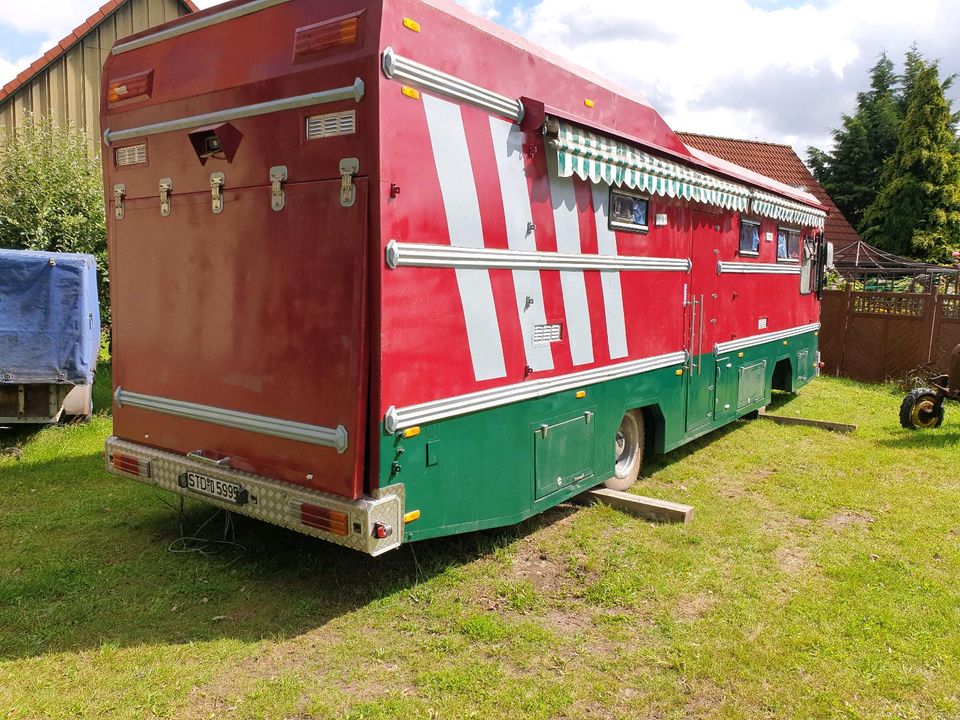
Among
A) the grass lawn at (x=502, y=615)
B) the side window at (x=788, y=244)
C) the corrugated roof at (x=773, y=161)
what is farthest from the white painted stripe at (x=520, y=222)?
the corrugated roof at (x=773, y=161)

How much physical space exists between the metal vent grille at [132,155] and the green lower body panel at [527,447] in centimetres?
242

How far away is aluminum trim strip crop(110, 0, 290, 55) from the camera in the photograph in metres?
3.92

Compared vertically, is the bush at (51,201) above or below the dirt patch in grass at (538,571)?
above

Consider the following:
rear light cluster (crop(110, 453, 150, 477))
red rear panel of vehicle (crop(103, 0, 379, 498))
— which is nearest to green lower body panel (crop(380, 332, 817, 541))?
red rear panel of vehicle (crop(103, 0, 379, 498))

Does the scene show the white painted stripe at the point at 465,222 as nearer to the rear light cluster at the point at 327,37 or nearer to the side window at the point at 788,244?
the rear light cluster at the point at 327,37

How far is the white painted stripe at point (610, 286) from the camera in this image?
5145 millimetres

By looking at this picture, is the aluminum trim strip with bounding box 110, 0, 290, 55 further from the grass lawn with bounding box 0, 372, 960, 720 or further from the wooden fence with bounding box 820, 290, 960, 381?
the wooden fence with bounding box 820, 290, 960, 381

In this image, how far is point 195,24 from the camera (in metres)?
4.18

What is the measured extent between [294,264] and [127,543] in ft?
8.32

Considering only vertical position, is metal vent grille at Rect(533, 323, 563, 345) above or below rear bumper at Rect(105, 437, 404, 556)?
above

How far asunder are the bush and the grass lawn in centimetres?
483

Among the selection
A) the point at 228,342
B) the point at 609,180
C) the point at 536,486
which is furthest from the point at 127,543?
the point at 609,180

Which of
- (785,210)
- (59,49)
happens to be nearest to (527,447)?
(785,210)

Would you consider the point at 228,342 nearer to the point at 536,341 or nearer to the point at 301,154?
the point at 301,154
